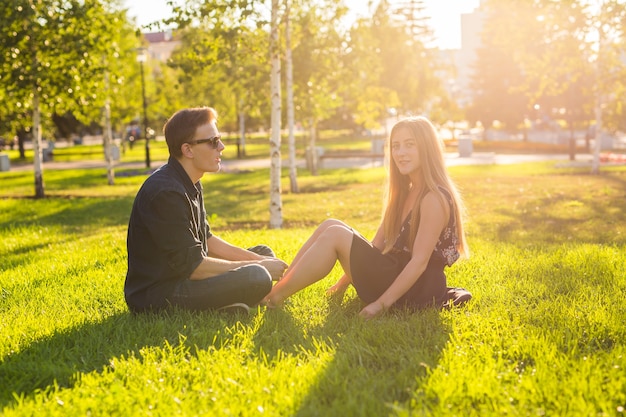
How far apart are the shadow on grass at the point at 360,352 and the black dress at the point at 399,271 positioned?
0.16 metres

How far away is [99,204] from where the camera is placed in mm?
17984

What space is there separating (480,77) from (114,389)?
4961cm

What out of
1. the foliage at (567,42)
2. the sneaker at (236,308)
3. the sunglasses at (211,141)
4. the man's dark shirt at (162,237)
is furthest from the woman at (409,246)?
the foliage at (567,42)

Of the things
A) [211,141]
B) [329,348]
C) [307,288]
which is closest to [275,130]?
[307,288]

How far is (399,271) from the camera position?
5320 mm

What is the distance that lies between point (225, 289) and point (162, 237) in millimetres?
648

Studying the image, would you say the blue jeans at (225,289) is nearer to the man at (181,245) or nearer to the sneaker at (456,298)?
the man at (181,245)

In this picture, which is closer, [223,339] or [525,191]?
[223,339]

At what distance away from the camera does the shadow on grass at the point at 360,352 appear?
3.54 metres

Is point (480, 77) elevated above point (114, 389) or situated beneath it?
elevated above

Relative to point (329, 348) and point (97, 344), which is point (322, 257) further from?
point (97, 344)

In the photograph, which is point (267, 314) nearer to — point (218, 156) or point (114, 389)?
point (218, 156)

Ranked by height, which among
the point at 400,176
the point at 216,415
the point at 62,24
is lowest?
the point at 216,415

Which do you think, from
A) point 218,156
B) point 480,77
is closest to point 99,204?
point 218,156
